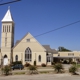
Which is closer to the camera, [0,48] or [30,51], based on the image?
[30,51]

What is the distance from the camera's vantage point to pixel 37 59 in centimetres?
5947

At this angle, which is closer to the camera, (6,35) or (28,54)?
(28,54)

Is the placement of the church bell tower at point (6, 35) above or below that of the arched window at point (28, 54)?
above

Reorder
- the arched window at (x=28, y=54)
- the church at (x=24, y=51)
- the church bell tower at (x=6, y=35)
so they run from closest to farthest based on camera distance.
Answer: the church at (x=24, y=51), the arched window at (x=28, y=54), the church bell tower at (x=6, y=35)

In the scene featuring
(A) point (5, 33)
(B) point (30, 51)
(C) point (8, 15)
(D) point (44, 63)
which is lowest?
(D) point (44, 63)

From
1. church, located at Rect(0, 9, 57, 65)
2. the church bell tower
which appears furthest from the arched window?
the church bell tower

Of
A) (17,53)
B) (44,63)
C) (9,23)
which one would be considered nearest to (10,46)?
(17,53)

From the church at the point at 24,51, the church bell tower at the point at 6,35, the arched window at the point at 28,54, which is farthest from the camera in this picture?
the church bell tower at the point at 6,35

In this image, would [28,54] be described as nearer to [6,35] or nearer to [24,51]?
[24,51]

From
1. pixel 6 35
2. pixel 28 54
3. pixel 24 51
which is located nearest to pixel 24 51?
pixel 24 51

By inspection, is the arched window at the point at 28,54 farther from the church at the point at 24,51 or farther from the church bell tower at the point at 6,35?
the church bell tower at the point at 6,35

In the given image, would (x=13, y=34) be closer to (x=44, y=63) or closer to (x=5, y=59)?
(x=5, y=59)

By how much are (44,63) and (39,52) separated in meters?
3.86

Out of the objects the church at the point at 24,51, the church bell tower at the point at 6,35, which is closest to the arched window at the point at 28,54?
the church at the point at 24,51
